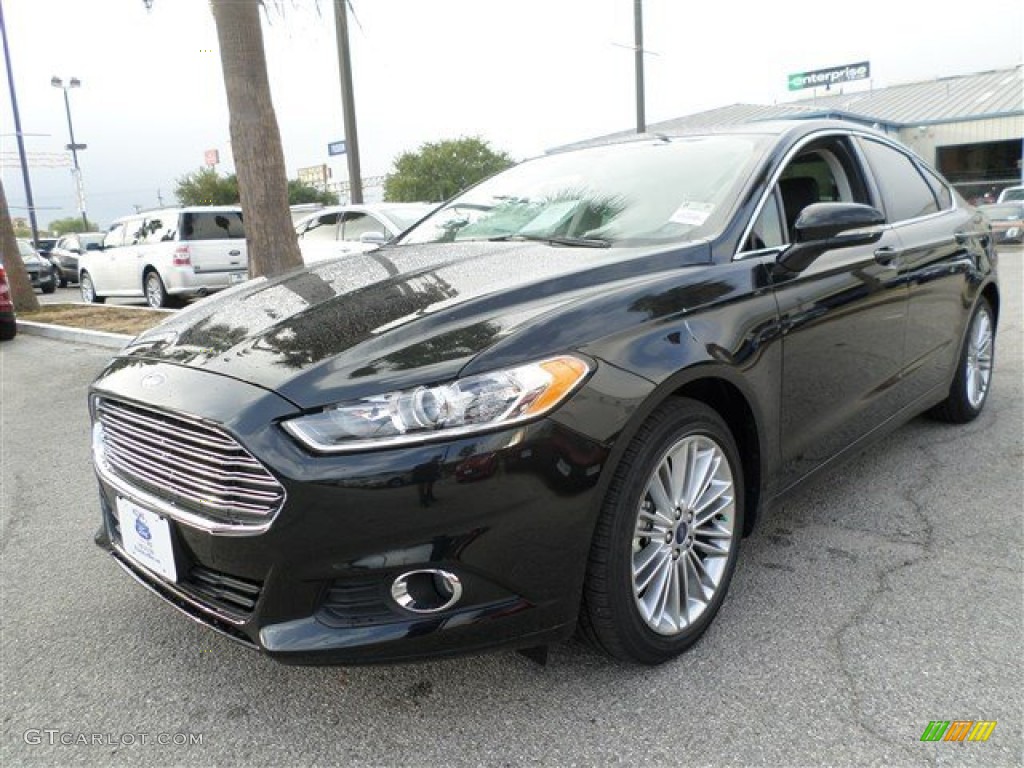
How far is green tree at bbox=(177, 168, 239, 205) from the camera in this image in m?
42.5

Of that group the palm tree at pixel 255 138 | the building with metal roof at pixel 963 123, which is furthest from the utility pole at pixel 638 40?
the building with metal roof at pixel 963 123

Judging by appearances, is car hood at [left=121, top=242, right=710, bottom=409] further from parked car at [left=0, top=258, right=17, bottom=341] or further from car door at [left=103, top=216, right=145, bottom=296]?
car door at [left=103, top=216, right=145, bottom=296]

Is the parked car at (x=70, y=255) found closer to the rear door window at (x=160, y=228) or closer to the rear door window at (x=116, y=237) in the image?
the rear door window at (x=116, y=237)

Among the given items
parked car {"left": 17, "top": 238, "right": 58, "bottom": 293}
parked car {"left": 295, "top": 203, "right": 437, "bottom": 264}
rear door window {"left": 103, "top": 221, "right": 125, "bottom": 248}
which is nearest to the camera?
parked car {"left": 295, "top": 203, "right": 437, "bottom": 264}

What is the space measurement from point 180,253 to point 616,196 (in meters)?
10.0

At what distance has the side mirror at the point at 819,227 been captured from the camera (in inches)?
104

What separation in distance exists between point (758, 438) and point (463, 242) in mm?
1413

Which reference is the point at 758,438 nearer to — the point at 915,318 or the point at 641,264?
A: the point at 641,264

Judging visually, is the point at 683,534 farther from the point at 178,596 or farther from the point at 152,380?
the point at 152,380

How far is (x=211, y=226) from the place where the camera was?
11922 millimetres

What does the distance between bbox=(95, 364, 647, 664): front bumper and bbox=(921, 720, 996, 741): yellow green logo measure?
0.95 m

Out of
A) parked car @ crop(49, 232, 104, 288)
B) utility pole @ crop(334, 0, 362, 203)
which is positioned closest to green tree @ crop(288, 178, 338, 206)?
parked car @ crop(49, 232, 104, 288)

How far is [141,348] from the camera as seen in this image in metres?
2.47

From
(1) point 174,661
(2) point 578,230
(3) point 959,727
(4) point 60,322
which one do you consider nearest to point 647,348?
(2) point 578,230
